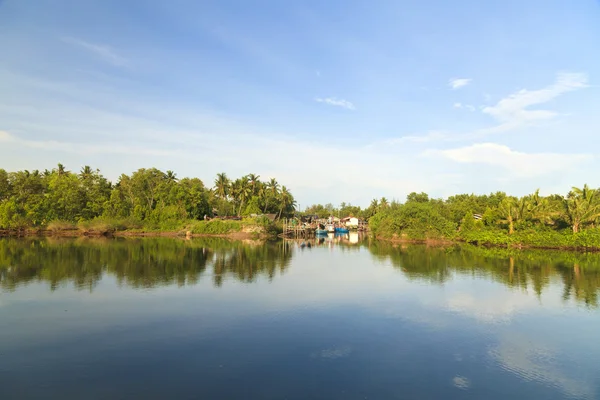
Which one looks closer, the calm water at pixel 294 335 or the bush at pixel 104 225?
the calm water at pixel 294 335

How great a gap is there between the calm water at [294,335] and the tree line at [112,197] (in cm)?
4278

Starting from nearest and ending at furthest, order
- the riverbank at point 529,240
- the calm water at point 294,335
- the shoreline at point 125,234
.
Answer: the calm water at point 294,335 → the riverbank at point 529,240 → the shoreline at point 125,234

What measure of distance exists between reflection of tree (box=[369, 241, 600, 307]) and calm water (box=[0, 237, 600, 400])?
37 centimetres

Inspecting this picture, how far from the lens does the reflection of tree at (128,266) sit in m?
23.8

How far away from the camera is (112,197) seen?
227 ft

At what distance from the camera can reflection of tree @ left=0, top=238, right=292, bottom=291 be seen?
23844mm

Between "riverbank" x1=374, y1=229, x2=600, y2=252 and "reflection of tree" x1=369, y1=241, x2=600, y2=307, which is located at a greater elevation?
"riverbank" x1=374, y1=229, x2=600, y2=252

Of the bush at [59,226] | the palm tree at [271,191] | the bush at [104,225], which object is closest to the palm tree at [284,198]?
the palm tree at [271,191]

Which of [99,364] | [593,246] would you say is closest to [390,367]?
[99,364]

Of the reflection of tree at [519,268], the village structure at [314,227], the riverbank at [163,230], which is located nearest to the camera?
the reflection of tree at [519,268]

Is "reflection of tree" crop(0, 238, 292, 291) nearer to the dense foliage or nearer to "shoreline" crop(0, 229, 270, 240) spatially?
"shoreline" crop(0, 229, 270, 240)

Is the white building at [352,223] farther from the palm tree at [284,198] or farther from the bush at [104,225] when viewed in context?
the bush at [104,225]

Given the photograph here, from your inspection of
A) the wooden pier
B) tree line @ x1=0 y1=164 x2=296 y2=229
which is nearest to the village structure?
the wooden pier

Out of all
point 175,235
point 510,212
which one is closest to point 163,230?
point 175,235
